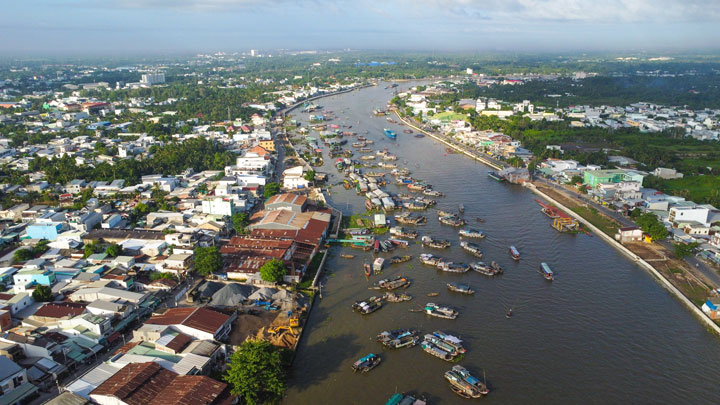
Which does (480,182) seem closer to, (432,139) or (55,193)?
(432,139)

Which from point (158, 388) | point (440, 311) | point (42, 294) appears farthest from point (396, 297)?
point (42, 294)

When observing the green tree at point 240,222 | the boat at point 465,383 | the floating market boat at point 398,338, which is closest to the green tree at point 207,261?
the green tree at point 240,222

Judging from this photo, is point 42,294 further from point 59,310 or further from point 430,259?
point 430,259

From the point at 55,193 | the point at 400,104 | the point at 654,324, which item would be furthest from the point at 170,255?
the point at 400,104

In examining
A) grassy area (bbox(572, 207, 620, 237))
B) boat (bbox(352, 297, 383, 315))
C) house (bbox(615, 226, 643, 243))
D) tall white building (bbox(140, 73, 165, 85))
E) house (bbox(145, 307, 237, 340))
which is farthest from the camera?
tall white building (bbox(140, 73, 165, 85))

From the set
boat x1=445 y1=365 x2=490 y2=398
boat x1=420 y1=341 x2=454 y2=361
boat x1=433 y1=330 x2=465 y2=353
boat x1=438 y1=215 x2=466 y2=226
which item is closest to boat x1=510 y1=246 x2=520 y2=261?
boat x1=438 y1=215 x2=466 y2=226

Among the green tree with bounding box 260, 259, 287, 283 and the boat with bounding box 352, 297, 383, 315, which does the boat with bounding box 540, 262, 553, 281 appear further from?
the green tree with bounding box 260, 259, 287, 283
